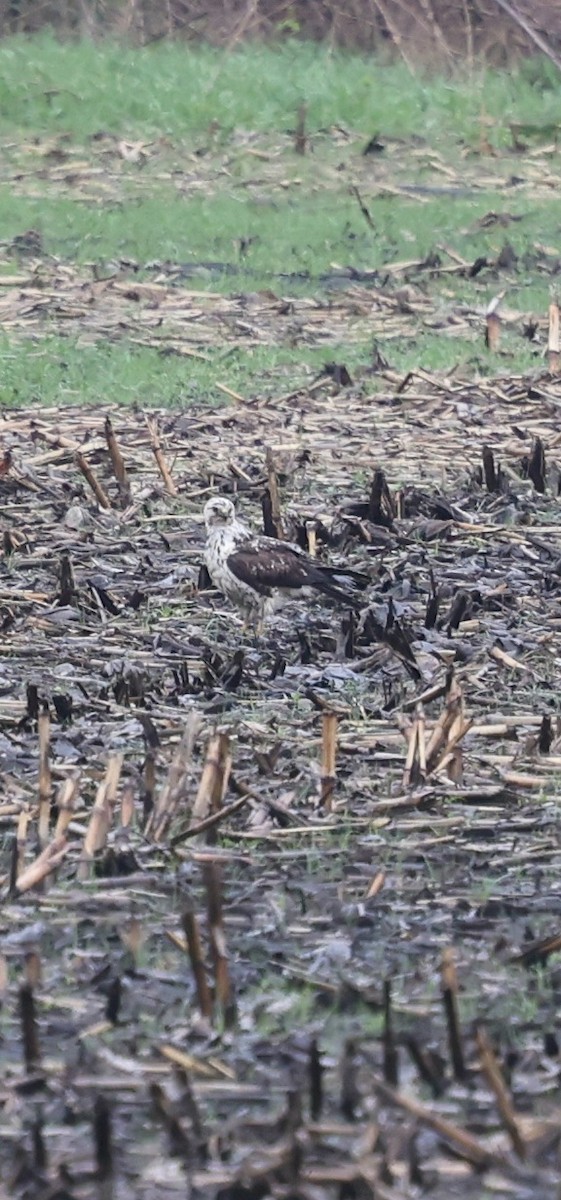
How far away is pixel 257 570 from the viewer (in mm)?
7086

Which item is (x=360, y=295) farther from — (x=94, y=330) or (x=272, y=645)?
(x=272, y=645)

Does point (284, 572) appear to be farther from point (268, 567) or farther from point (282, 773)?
point (282, 773)

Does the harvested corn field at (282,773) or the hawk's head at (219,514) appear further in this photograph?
the hawk's head at (219,514)

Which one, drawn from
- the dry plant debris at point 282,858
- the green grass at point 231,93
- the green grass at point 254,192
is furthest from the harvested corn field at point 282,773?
the green grass at point 231,93

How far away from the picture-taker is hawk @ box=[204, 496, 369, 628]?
23.2 feet

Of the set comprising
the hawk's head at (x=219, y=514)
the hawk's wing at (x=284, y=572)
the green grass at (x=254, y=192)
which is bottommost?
the green grass at (x=254, y=192)

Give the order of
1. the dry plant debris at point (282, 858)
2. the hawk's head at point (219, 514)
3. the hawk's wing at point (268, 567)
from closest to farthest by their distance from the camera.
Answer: the dry plant debris at point (282, 858), the hawk's wing at point (268, 567), the hawk's head at point (219, 514)

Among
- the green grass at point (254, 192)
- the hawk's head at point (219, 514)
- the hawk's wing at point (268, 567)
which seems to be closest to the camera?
the hawk's wing at point (268, 567)

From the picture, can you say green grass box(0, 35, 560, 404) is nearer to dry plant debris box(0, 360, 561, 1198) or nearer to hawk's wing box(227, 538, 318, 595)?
dry plant debris box(0, 360, 561, 1198)

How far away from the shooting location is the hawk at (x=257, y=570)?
23.2ft

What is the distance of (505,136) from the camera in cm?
1962

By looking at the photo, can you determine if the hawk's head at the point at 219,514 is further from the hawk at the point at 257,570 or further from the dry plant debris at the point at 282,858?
the dry plant debris at the point at 282,858

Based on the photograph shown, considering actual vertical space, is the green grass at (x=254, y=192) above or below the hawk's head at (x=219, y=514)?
below

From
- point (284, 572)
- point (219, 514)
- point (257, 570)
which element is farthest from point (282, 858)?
point (219, 514)
